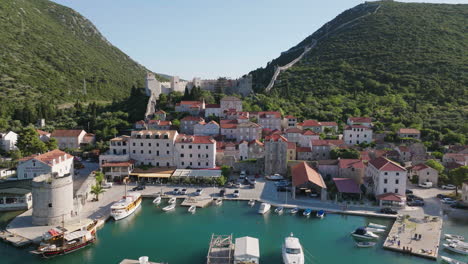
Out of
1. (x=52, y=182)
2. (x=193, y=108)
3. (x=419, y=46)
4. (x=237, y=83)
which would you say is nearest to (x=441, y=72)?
(x=419, y=46)

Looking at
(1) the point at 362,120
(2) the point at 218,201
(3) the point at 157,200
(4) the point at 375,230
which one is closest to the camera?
(4) the point at 375,230

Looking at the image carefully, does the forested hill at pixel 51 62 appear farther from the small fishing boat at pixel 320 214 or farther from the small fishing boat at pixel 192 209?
the small fishing boat at pixel 320 214

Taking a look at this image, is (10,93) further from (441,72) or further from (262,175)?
(441,72)

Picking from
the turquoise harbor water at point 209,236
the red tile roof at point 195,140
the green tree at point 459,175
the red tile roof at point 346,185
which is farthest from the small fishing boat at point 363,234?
the red tile roof at point 195,140

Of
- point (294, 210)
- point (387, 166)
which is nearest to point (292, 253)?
point (294, 210)

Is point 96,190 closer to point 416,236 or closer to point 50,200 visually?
point 50,200

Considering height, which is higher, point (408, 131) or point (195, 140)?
point (408, 131)
